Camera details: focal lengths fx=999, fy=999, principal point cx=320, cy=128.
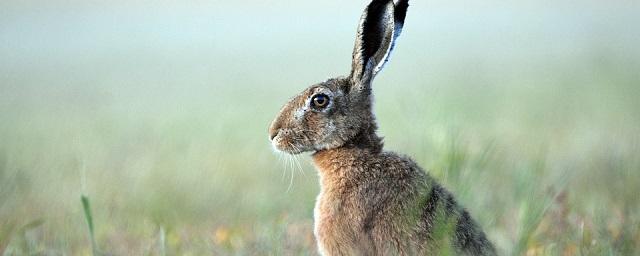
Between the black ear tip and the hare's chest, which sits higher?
the black ear tip

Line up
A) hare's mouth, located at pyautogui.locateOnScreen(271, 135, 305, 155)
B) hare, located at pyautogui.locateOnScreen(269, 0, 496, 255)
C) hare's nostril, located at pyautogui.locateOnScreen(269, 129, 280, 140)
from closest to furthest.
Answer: hare, located at pyautogui.locateOnScreen(269, 0, 496, 255), hare's mouth, located at pyautogui.locateOnScreen(271, 135, 305, 155), hare's nostril, located at pyautogui.locateOnScreen(269, 129, 280, 140)

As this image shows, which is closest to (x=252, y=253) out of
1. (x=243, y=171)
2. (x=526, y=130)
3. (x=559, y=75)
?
(x=243, y=171)

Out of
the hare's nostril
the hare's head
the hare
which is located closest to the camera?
the hare

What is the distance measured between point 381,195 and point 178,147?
22.4 feet

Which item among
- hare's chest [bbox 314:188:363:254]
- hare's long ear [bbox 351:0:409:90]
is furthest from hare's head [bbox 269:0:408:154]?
hare's chest [bbox 314:188:363:254]

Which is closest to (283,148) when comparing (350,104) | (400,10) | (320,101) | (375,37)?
(320,101)

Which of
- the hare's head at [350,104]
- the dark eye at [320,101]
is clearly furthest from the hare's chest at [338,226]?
the dark eye at [320,101]

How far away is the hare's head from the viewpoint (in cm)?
598

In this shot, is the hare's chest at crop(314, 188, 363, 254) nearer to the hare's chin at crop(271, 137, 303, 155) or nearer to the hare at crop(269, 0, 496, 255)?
the hare at crop(269, 0, 496, 255)

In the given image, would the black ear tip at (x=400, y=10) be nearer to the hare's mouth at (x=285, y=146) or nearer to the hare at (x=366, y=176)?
the hare at (x=366, y=176)

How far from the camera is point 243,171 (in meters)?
10.4

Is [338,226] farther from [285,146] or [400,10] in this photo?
[400,10]

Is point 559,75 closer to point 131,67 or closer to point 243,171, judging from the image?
point 243,171

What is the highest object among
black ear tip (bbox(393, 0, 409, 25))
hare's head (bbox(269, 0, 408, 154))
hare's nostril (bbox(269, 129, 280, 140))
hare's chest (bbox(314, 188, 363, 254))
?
black ear tip (bbox(393, 0, 409, 25))
